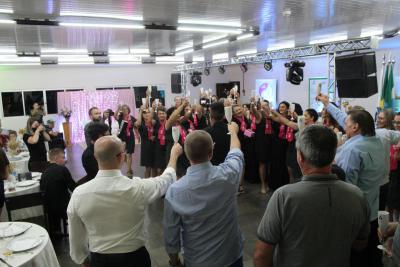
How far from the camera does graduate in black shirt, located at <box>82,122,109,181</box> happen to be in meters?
3.15

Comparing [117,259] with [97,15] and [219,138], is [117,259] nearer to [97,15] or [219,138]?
[219,138]

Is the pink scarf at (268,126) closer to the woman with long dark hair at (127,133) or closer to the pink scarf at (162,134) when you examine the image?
the pink scarf at (162,134)

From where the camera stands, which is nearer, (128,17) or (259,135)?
(128,17)

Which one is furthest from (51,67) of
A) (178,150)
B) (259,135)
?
(178,150)

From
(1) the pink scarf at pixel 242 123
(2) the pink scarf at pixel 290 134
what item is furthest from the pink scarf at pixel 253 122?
(2) the pink scarf at pixel 290 134

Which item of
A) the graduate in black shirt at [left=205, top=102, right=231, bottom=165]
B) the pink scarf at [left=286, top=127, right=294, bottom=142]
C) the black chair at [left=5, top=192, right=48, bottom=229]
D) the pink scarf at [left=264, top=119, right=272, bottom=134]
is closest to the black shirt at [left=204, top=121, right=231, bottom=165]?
the graduate in black shirt at [left=205, top=102, right=231, bottom=165]

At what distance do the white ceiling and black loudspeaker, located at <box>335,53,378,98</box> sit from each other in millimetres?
739

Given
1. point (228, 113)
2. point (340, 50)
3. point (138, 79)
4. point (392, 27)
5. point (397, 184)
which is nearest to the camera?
point (228, 113)

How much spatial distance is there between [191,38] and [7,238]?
17.6 ft

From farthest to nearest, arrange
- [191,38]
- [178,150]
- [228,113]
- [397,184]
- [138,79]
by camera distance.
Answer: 1. [138,79]
2. [191,38]
3. [397,184]
4. [228,113]
5. [178,150]

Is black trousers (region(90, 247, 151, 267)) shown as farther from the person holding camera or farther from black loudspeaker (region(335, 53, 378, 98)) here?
the person holding camera

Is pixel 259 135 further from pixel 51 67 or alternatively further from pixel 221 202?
pixel 51 67

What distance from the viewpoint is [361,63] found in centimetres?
452

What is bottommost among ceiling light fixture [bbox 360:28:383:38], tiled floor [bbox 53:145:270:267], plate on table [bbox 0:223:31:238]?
tiled floor [bbox 53:145:270:267]
